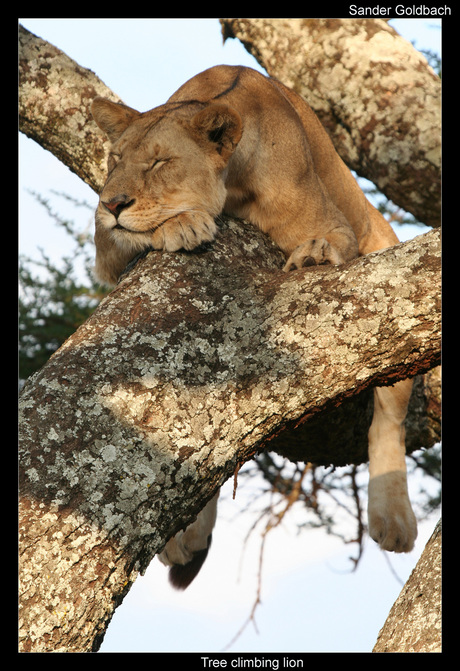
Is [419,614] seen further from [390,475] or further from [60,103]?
[60,103]

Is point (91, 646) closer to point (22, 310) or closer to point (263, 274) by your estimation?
point (263, 274)

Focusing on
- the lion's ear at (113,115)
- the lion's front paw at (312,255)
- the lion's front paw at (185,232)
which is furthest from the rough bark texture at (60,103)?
the lion's front paw at (312,255)

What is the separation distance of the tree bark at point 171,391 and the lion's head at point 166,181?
23 centimetres

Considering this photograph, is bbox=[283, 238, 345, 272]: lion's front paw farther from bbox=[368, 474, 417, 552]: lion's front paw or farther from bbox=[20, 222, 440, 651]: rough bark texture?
bbox=[368, 474, 417, 552]: lion's front paw

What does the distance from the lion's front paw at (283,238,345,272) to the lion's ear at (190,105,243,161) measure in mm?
508

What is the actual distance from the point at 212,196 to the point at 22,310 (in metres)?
1.97

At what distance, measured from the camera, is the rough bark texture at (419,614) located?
1.68m

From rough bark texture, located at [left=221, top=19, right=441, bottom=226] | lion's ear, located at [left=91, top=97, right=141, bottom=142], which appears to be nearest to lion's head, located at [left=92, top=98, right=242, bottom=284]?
lion's ear, located at [left=91, top=97, right=141, bottom=142]

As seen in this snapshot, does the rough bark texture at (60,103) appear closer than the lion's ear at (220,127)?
No

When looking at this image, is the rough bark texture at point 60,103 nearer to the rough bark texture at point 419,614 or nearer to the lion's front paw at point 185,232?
the lion's front paw at point 185,232

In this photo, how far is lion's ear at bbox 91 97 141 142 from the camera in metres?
3.07
